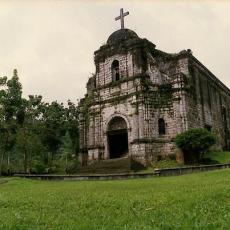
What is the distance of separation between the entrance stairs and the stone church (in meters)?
1.28

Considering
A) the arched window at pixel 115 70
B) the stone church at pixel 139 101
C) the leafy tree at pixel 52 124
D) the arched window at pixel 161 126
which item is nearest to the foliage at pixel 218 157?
the stone church at pixel 139 101

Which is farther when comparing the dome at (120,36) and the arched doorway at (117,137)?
the dome at (120,36)

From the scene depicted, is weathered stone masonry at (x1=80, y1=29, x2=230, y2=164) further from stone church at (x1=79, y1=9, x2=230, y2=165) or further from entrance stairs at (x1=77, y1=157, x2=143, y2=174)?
entrance stairs at (x1=77, y1=157, x2=143, y2=174)

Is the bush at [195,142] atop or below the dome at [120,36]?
below

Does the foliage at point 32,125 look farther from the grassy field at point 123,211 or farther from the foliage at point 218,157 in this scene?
the grassy field at point 123,211

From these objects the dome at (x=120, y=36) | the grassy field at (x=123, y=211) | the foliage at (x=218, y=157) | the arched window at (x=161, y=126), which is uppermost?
the dome at (x=120, y=36)

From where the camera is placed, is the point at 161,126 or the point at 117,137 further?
the point at 117,137

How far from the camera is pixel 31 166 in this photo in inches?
1339

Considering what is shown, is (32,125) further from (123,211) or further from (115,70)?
(123,211)

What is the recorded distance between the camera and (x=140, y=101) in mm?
29047

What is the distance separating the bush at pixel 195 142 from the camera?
25844 mm

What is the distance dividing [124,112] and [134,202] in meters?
20.1

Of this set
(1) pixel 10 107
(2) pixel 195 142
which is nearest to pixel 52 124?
(1) pixel 10 107

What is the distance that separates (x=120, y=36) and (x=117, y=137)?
28.8 feet
